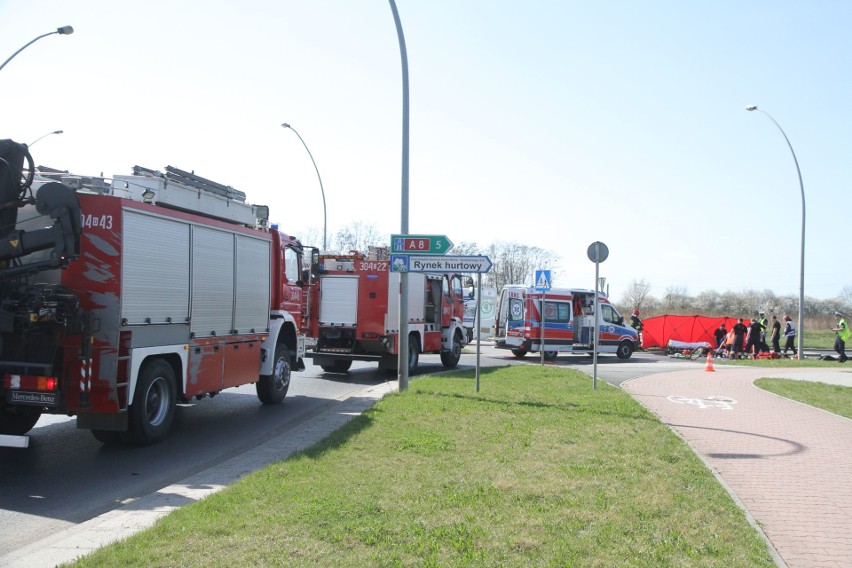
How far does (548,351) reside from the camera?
26.6m

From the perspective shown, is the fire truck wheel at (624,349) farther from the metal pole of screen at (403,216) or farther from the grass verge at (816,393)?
the metal pole of screen at (403,216)

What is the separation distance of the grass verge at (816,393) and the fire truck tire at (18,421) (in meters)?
11.7

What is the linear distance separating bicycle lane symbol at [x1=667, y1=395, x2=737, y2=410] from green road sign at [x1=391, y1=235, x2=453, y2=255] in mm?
5032

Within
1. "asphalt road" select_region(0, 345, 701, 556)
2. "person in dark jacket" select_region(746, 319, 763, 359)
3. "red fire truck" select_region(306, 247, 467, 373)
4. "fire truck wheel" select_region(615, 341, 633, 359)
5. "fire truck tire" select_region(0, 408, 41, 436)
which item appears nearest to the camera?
"asphalt road" select_region(0, 345, 701, 556)

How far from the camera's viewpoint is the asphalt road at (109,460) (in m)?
6.46

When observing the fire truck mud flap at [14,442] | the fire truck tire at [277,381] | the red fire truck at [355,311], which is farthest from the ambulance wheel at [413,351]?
the fire truck mud flap at [14,442]

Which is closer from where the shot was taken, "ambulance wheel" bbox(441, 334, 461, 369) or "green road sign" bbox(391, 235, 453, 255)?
"green road sign" bbox(391, 235, 453, 255)

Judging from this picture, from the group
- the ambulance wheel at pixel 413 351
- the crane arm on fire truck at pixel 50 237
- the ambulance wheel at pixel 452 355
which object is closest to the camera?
the crane arm on fire truck at pixel 50 237

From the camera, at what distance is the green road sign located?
45.3 feet

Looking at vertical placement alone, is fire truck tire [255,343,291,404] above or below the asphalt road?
above

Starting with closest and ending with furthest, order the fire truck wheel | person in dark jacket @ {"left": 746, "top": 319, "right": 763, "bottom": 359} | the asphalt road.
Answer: the asphalt road, the fire truck wheel, person in dark jacket @ {"left": 746, "top": 319, "right": 763, "bottom": 359}

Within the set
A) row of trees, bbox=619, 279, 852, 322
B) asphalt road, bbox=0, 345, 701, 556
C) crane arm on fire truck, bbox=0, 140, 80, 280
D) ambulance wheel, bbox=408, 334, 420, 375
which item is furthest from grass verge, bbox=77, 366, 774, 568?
row of trees, bbox=619, 279, 852, 322

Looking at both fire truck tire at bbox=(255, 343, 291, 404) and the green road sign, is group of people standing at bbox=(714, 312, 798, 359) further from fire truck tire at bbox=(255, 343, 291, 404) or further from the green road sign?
fire truck tire at bbox=(255, 343, 291, 404)


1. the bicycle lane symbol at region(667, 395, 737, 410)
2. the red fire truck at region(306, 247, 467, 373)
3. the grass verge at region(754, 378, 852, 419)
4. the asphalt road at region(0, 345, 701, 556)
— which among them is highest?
the red fire truck at region(306, 247, 467, 373)
